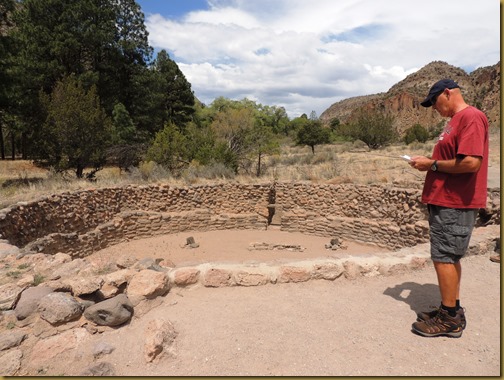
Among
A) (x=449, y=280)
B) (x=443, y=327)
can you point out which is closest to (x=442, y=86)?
(x=449, y=280)

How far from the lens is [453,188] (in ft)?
9.14

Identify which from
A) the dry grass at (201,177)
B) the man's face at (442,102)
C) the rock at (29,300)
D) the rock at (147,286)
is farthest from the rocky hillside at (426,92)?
the rock at (29,300)

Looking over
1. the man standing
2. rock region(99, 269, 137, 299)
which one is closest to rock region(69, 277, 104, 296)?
rock region(99, 269, 137, 299)

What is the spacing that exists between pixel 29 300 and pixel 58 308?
341 millimetres

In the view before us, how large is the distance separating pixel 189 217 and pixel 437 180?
1052 cm

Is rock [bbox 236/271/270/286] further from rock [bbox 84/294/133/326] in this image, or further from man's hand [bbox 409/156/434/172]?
man's hand [bbox 409/156/434/172]

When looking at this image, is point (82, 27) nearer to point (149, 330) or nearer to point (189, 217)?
point (189, 217)

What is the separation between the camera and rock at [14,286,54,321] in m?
3.11

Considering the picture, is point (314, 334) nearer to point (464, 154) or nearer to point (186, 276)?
point (186, 276)

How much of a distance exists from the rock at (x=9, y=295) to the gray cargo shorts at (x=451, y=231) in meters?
3.98

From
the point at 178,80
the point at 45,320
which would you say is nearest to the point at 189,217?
the point at 45,320

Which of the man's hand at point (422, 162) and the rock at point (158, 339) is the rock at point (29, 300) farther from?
the man's hand at point (422, 162)

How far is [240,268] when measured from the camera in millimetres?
4277

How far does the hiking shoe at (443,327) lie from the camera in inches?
118
